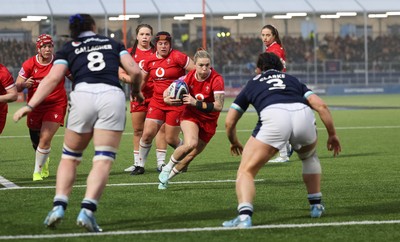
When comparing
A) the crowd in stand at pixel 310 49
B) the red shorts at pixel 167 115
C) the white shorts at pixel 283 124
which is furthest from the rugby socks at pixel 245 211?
the crowd in stand at pixel 310 49

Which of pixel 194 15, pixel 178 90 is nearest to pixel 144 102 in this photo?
pixel 178 90

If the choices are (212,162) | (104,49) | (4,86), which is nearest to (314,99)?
(104,49)

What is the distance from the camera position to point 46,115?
556 inches

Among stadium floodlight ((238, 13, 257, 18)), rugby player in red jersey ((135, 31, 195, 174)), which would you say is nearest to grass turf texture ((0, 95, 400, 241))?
rugby player in red jersey ((135, 31, 195, 174))

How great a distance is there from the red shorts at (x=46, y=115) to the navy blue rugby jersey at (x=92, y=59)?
510cm

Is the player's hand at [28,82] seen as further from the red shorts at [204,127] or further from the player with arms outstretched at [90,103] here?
the player with arms outstretched at [90,103]

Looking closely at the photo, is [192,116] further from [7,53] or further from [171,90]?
[7,53]

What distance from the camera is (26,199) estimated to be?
1143 cm

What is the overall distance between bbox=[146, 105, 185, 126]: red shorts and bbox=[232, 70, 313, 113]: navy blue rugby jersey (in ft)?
16.1

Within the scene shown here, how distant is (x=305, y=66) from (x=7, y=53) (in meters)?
15.2

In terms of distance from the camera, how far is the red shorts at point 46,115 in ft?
46.3

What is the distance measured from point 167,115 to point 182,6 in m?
36.8

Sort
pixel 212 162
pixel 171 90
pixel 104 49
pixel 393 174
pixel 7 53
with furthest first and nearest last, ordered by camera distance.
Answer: pixel 7 53, pixel 212 162, pixel 393 174, pixel 171 90, pixel 104 49

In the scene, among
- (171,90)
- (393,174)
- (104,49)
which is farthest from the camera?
(393,174)
